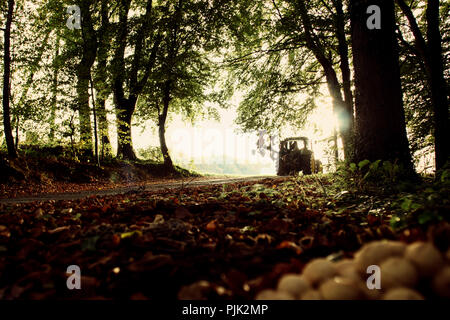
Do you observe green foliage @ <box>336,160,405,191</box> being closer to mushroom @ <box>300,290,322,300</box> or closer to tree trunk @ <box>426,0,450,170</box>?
tree trunk @ <box>426,0,450,170</box>

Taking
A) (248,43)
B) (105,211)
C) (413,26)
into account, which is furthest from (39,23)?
(413,26)

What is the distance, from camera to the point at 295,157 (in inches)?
516

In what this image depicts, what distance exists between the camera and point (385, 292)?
0.90 meters

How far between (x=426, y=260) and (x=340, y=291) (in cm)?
30

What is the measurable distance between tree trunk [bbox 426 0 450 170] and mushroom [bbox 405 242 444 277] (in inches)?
196

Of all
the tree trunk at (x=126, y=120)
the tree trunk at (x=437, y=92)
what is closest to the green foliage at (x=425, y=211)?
the tree trunk at (x=437, y=92)

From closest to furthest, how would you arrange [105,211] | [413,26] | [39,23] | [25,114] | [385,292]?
[385,292] < [105,211] < [413,26] < [39,23] < [25,114]

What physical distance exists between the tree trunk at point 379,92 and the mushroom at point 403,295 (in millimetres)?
4057

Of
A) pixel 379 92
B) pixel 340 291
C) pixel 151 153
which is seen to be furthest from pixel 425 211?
pixel 151 153

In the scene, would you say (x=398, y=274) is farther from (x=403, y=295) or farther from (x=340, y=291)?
(x=340, y=291)

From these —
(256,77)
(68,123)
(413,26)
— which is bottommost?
(68,123)
